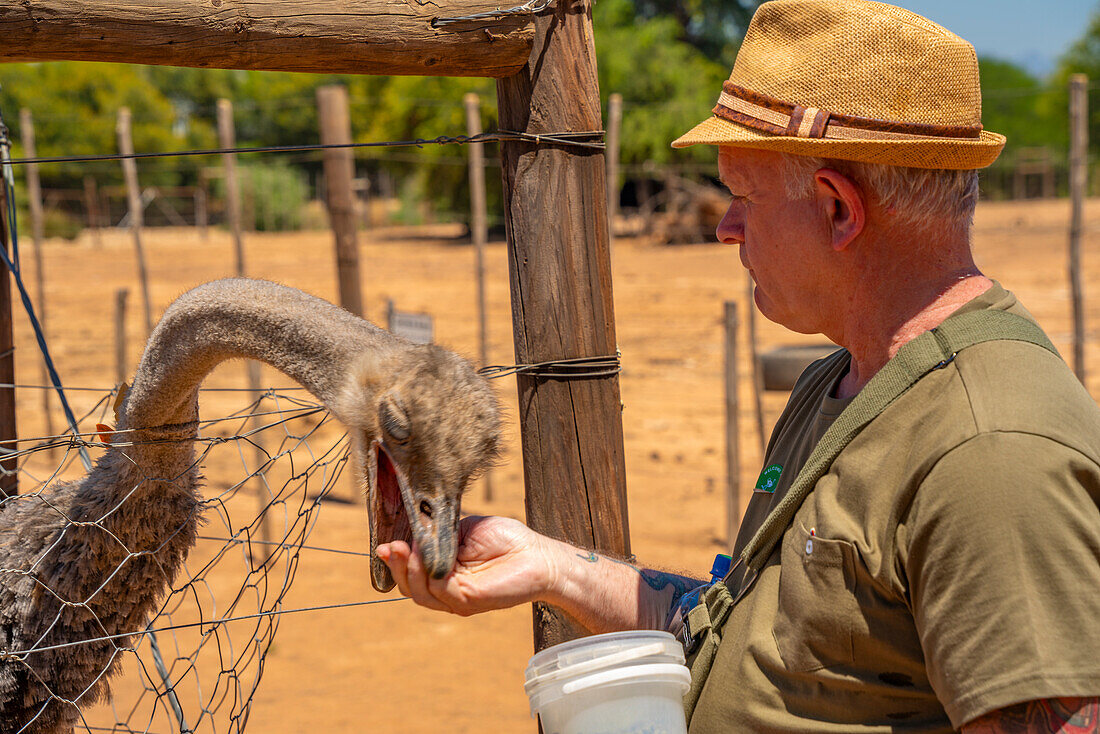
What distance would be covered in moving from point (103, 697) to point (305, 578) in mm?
3341

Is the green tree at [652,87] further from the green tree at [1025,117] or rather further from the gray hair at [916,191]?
the gray hair at [916,191]

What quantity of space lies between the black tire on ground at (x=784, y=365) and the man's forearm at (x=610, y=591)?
5.85 metres

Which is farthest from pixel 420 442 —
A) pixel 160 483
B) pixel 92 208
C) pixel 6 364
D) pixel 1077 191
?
pixel 92 208

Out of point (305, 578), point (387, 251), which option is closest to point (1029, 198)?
point (387, 251)

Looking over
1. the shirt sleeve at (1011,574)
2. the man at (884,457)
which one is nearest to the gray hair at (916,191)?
the man at (884,457)

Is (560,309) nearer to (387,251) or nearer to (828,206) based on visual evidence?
(828,206)

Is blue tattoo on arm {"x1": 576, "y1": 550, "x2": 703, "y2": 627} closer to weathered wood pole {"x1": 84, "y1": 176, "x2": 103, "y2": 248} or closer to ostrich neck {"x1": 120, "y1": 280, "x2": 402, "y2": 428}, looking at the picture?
ostrich neck {"x1": 120, "y1": 280, "x2": 402, "y2": 428}

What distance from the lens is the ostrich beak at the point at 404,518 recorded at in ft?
5.31

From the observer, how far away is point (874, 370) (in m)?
1.57

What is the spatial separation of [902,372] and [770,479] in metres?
0.41

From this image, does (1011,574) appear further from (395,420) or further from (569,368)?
(569,368)

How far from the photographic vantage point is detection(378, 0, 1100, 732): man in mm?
1164

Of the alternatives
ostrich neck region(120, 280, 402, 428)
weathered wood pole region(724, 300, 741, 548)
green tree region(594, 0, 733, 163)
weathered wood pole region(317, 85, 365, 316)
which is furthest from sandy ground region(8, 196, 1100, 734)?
green tree region(594, 0, 733, 163)

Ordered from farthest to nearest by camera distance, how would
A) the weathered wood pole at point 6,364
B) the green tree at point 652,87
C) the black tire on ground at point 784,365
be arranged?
the green tree at point 652,87 → the black tire on ground at point 784,365 → the weathered wood pole at point 6,364
